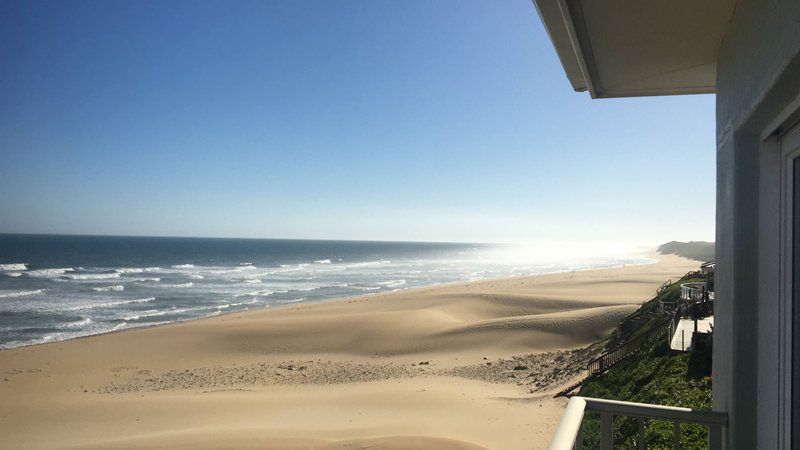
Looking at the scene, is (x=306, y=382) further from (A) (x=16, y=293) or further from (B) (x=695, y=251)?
(B) (x=695, y=251)

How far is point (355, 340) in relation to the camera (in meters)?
22.4

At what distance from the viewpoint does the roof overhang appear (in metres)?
2.40

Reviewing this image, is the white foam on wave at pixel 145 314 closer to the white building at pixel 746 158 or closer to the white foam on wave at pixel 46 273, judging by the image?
the white foam on wave at pixel 46 273

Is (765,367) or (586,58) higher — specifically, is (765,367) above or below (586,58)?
below

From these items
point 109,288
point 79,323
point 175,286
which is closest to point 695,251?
point 175,286

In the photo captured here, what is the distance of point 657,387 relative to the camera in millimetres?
8656

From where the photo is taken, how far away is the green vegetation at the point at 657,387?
22.0ft

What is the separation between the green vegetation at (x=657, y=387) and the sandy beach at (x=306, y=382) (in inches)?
62.0

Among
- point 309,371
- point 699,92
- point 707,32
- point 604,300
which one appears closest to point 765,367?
point 707,32

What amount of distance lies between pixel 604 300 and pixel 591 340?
12949mm

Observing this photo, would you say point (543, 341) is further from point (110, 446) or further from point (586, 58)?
point (586, 58)

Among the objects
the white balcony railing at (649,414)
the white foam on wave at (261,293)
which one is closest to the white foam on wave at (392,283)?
the white foam on wave at (261,293)

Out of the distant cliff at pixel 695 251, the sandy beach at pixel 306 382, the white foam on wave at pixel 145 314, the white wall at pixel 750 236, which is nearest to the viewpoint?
the white wall at pixel 750 236

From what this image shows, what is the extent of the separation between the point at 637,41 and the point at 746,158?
0.89 meters
